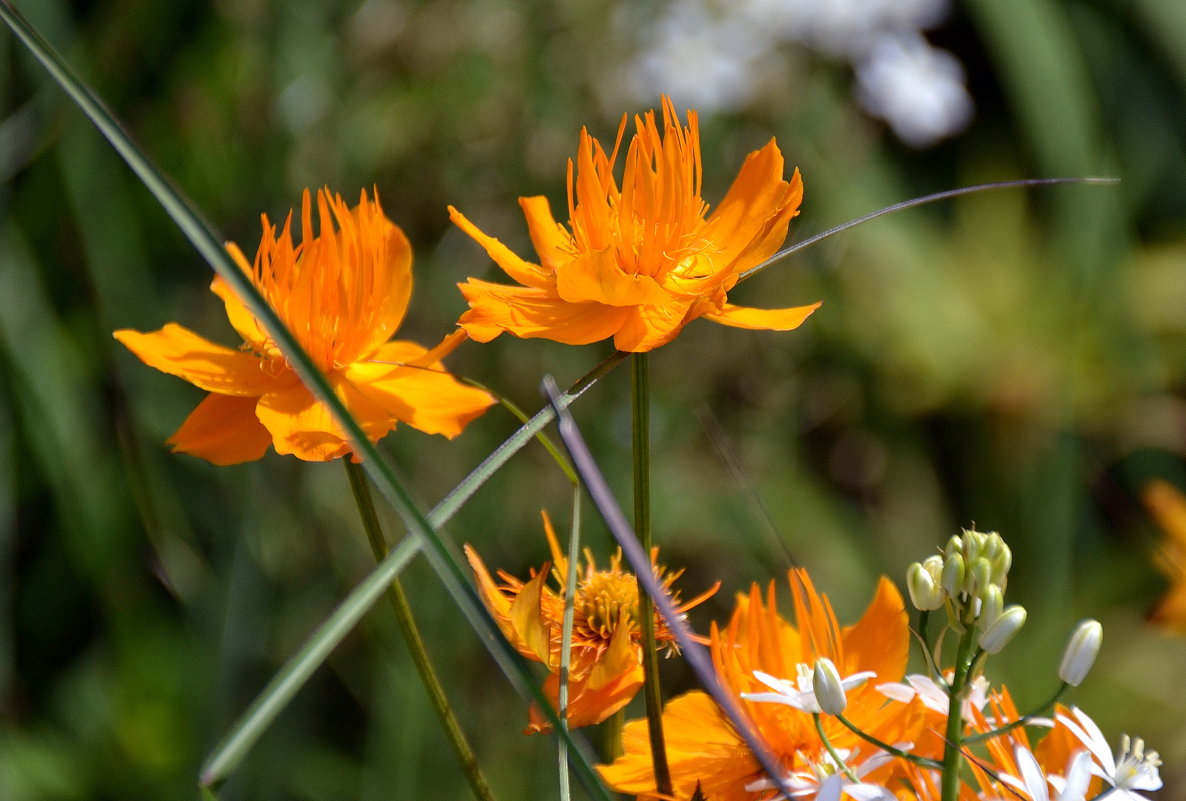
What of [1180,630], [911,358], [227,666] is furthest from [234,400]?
[911,358]

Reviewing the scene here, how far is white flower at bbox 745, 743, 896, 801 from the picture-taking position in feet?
0.67

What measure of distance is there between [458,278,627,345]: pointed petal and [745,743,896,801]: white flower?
0.11 meters

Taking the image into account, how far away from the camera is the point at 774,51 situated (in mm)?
1215

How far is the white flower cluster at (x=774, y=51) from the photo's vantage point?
1141mm

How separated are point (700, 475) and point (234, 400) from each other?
95cm

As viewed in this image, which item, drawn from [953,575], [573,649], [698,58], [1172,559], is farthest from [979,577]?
[698,58]

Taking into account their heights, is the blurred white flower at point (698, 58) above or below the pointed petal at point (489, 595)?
above

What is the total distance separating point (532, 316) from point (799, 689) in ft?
0.36

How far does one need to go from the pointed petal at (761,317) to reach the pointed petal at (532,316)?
30 mm

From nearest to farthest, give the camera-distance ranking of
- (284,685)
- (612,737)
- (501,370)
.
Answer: (284,685) → (612,737) → (501,370)

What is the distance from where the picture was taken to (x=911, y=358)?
1.29 metres

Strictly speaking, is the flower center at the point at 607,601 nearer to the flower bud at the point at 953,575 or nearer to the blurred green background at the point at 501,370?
the flower bud at the point at 953,575

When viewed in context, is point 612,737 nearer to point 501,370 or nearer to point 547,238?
point 547,238

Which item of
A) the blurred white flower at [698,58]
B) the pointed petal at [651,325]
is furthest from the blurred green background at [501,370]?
the pointed petal at [651,325]
